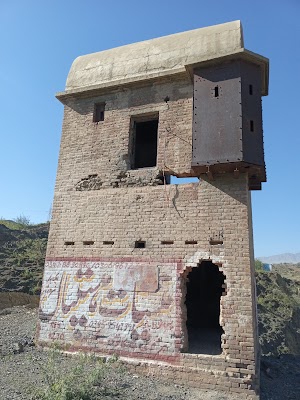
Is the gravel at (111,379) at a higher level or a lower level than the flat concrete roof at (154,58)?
lower

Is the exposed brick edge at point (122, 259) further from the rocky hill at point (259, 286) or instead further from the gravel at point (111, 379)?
the rocky hill at point (259, 286)

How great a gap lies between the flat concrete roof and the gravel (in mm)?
7031

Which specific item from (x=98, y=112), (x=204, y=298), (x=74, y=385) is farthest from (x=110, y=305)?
(x=98, y=112)

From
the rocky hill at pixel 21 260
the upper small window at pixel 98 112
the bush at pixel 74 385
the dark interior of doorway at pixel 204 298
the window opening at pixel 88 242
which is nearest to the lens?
the bush at pixel 74 385

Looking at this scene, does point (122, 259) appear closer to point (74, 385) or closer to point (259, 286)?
point (74, 385)

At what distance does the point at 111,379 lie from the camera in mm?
6090

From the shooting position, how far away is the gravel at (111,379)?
215 inches

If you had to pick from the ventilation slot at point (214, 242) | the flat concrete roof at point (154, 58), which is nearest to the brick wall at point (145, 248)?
the ventilation slot at point (214, 242)

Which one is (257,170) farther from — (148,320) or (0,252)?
(0,252)

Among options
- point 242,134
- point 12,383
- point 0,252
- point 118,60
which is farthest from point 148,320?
point 0,252

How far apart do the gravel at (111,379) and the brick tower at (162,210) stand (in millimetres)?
327

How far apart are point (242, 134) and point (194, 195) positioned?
67.7 inches

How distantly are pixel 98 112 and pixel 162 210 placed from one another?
380 cm

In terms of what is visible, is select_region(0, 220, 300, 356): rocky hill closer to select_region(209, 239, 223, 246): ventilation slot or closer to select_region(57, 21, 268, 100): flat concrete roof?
select_region(209, 239, 223, 246): ventilation slot
